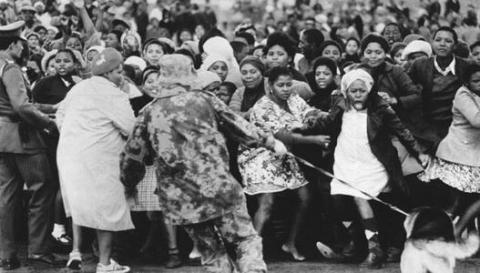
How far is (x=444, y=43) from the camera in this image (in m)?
10.1

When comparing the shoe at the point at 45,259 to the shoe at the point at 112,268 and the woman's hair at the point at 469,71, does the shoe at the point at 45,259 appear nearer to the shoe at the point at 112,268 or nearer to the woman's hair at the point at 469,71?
the shoe at the point at 112,268

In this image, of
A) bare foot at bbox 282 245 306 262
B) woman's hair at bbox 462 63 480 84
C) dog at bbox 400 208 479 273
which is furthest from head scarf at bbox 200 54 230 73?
dog at bbox 400 208 479 273

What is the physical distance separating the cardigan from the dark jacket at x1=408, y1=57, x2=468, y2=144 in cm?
18

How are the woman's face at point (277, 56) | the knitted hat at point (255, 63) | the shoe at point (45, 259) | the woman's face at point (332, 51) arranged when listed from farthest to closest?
the woman's face at point (332, 51)
the woman's face at point (277, 56)
the knitted hat at point (255, 63)
the shoe at point (45, 259)

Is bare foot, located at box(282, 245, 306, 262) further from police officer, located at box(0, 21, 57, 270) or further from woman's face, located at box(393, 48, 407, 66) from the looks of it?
woman's face, located at box(393, 48, 407, 66)

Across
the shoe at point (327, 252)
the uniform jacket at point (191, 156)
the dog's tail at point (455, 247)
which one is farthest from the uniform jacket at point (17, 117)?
the dog's tail at point (455, 247)

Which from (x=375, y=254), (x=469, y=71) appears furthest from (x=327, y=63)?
(x=375, y=254)

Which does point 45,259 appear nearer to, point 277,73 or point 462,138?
point 277,73

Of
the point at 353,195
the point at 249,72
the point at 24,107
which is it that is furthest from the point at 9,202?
the point at 353,195

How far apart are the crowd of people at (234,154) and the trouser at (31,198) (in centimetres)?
1

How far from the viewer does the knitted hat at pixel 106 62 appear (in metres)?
8.77

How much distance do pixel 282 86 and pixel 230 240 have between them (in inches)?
81.0

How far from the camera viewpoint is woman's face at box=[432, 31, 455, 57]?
10.0 metres

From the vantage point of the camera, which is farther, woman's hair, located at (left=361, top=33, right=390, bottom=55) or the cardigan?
woman's hair, located at (left=361, top=33, right=390, bottom=55)
